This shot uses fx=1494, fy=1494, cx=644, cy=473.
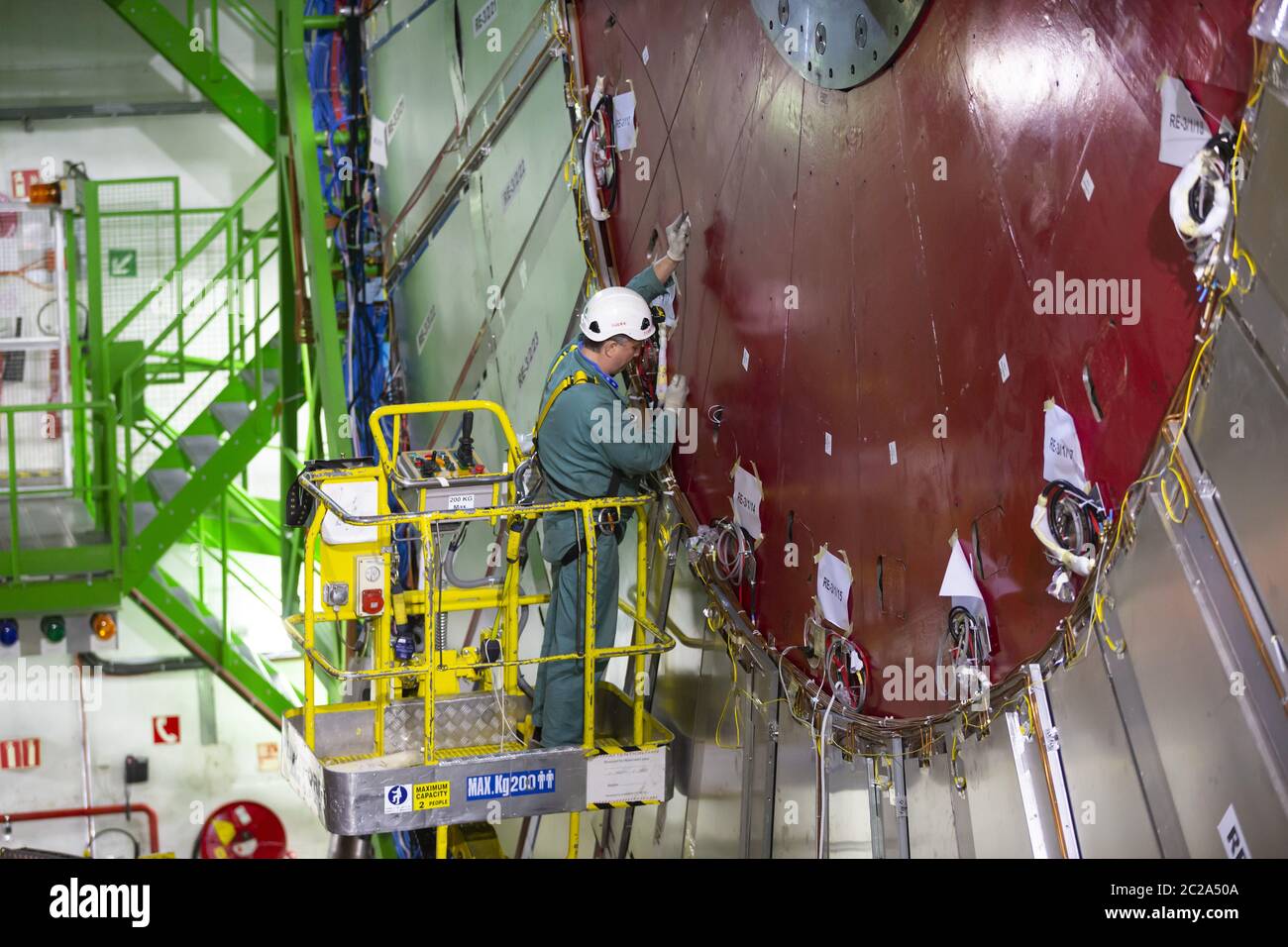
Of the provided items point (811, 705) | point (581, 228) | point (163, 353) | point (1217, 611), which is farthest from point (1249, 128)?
point (163, 353)

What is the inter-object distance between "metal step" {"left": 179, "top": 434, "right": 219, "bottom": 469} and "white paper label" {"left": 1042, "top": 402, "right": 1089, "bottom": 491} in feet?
28.1

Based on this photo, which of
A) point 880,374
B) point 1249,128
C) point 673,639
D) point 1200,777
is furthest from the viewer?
point 673,639

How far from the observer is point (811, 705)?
4.18 metres

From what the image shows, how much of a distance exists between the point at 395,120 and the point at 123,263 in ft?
17.3

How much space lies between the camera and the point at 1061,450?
9.88 feet

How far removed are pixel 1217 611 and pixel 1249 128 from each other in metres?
0.84

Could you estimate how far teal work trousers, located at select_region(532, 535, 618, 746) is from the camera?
4844 millimetres

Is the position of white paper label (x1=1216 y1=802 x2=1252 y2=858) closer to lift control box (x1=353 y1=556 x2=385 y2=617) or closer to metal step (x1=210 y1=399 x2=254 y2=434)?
lift control box (x1=353 y1=556 x2=385 y2=617)

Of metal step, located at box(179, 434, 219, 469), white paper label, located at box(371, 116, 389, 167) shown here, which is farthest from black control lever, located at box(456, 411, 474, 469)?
metal step, located at box(179, 434, 219, 469)

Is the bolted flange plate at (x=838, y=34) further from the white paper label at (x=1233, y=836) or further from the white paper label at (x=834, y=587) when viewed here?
the white paper label at (x=1233, y=836)

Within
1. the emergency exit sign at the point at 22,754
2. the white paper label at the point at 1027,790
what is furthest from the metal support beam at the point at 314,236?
the white paper label at the point at 1027,790

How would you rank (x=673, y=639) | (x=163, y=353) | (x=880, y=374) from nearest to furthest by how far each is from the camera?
1. (x=880, y=374)
2. (x=673, y=639)
3. (x=163, y=353)
